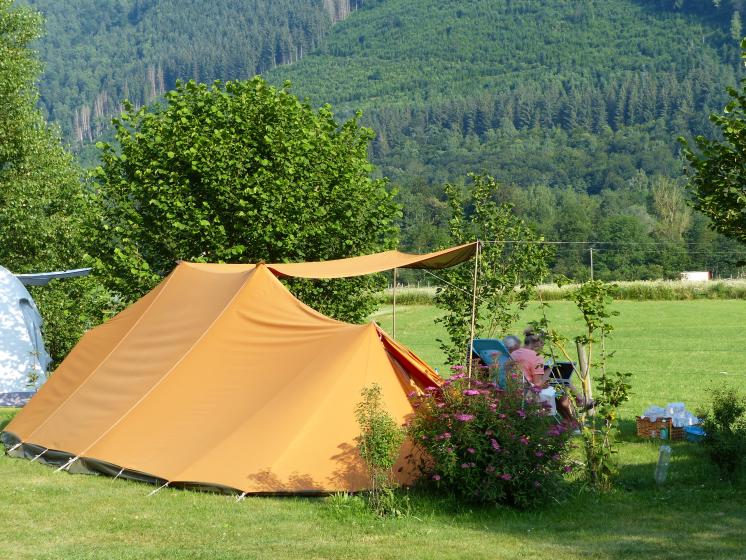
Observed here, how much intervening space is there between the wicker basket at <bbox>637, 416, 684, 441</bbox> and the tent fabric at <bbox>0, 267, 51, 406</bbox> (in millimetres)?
9050

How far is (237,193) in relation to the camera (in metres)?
15.4

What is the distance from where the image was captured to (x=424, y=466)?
8812mm

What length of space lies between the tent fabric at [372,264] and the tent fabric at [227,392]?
28 centimetres

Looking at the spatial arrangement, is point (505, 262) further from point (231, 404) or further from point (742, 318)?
point (742, 318)

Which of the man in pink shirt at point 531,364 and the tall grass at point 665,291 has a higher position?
the man in pink shirt at point 531,364

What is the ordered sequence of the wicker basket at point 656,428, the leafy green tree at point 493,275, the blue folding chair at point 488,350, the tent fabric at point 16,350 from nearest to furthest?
the wicker basket at point 656,428 → the blue folding chair at point 488,350 → the leafy green tree at point 493,275 → the tent fabric at point 16,350

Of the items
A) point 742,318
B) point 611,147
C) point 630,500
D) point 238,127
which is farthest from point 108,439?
point 611,147

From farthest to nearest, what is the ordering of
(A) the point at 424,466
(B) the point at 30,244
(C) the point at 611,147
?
(C) the point at 611,147 → (B) the point at 30,244 → (A) the point at 424,466

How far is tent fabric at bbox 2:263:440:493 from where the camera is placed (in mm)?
9047

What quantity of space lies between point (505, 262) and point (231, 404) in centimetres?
682

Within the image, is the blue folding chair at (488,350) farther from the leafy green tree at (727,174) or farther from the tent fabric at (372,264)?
the leafy green tree at (727,174)

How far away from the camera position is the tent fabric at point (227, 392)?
29.7 ft

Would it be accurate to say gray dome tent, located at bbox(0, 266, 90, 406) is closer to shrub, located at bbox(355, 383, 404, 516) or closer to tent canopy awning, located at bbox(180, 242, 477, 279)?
tent canopy awning, located at bbox(180, 242, 477, 279)

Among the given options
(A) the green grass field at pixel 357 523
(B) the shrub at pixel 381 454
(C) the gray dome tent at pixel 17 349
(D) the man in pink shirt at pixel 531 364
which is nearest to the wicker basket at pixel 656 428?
(A) the green grass field at pixel 357 523
